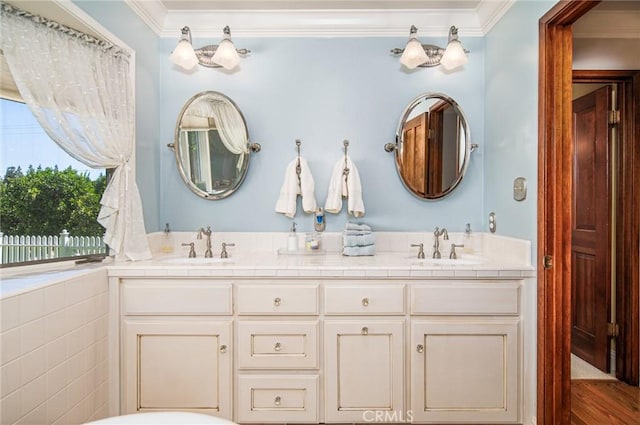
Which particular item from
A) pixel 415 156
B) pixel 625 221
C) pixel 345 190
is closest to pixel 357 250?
pixel 345 190

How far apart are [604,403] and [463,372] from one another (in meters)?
1.07

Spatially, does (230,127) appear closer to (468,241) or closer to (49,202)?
(49,202)

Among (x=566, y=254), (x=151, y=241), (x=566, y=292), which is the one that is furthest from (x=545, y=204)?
(x=151, y=241)

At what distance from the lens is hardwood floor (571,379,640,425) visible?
191 centimetres

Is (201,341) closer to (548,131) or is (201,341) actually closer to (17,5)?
A: (17,5)

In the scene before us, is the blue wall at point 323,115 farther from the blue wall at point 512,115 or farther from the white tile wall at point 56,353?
the white tile wall at point 56,353

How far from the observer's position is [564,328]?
63.1 inches

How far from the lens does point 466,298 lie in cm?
174

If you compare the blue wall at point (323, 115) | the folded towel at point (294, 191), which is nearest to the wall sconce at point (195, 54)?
the blue wall at point (323, 115)

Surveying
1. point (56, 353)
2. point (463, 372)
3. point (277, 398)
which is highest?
point (56, 353)

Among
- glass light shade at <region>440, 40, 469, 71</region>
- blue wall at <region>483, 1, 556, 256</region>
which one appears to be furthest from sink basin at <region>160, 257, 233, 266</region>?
glass light shade at <region>440, 40, 469, 71</region>

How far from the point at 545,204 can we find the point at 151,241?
2.19 m

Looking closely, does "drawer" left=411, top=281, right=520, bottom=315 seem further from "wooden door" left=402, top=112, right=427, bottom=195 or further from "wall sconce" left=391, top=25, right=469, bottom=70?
"wall sconce" left=391, top=25, right=469, bottom=70

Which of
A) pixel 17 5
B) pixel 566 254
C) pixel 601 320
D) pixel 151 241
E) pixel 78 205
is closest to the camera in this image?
pixel 17 5
